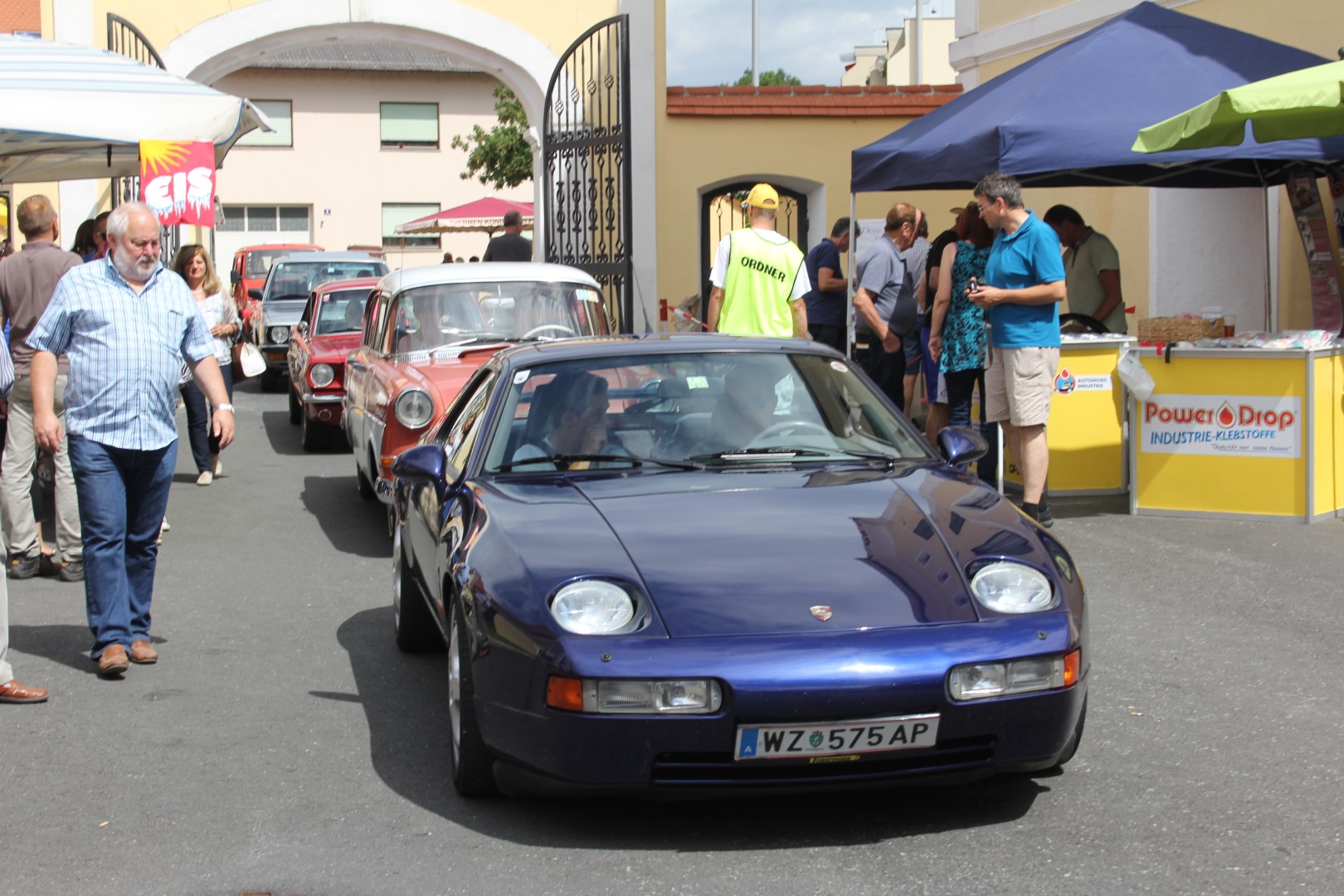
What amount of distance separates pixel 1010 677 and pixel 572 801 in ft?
4.19

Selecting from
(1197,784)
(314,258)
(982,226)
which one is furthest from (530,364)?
(314,258)

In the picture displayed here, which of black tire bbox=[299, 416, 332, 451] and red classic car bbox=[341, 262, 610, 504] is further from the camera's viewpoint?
black tire bbox=[299, 416, 332, 451]

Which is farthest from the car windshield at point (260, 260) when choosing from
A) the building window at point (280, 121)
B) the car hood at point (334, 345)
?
the building window at point (280, 121)

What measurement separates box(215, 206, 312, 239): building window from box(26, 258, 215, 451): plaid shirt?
3877 centimetres

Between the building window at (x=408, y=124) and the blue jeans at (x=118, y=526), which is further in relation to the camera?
the building window at (x=408, y=124)

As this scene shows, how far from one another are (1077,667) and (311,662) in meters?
3.31

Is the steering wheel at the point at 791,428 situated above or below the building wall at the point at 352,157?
below

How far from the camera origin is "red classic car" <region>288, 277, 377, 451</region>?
509 inches

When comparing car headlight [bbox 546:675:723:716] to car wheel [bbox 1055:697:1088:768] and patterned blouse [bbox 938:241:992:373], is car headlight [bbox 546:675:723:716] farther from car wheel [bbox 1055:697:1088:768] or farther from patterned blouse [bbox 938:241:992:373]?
patterned blouse [bbox 938:241:992:373]

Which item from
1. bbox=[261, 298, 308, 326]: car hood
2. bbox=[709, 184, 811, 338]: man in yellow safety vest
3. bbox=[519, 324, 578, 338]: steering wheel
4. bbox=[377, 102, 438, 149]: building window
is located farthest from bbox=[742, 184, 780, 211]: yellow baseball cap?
bbox=[377, 102, 438, 149]: building window

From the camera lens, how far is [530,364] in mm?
5402

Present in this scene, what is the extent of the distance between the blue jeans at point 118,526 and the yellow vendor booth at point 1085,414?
5.72 meters

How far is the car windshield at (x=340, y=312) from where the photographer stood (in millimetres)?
14758

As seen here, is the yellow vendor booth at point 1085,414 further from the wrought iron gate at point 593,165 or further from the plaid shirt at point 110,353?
the wrought iron gate at point 593,165
